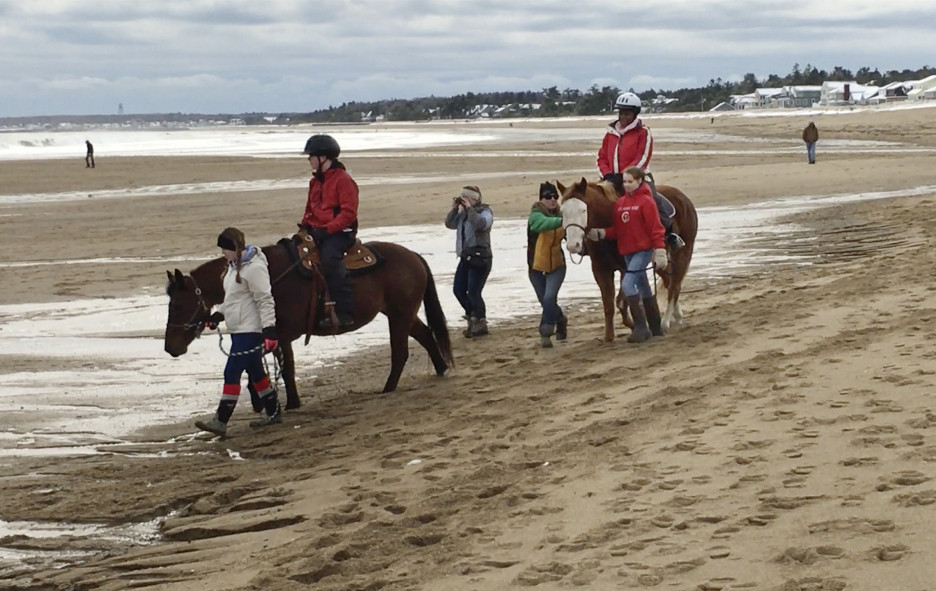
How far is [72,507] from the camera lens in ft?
24.9

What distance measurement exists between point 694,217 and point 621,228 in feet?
5.70

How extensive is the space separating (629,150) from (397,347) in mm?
3051

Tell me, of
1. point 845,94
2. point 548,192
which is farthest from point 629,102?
point 845,94

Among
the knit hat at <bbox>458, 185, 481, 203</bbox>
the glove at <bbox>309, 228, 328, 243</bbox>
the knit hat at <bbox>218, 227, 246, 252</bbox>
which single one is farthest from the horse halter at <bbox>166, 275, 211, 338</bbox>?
the knit hat at <bbox>458, 185, 481, 203</bbox>

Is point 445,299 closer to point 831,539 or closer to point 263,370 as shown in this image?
point 263,370

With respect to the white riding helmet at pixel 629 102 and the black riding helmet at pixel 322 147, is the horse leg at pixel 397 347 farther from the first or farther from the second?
the white riding helmet at pixel 629 102

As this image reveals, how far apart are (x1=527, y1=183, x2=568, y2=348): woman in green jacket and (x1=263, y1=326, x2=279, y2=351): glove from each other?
3.32m

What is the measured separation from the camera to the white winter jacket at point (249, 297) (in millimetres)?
9430

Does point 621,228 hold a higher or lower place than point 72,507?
higher

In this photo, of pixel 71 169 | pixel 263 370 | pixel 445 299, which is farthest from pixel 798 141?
pixel 263 370

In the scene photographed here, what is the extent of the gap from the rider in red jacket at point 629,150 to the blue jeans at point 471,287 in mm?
1796

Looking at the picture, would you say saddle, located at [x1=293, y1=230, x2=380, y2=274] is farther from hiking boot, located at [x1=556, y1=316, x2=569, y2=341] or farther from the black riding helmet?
hiking boot, located at [x1=556, y1=316, x2=569, y2=341]

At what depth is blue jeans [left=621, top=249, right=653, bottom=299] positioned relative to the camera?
37.7 feet

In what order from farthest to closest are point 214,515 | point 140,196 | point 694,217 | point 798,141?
point 798,141 → point 140,196 → point 694,217 → point 214,515
